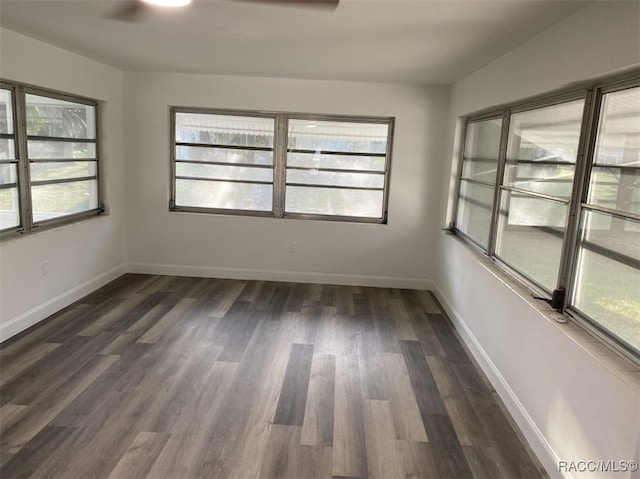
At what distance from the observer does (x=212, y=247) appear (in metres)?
5.47

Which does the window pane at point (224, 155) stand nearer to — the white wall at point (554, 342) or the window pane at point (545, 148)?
the white wall at point (554, 342)

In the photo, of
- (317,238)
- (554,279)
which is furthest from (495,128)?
(317,238)

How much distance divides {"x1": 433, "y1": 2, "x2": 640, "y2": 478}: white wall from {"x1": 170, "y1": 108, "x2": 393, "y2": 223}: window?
1674 millimetres

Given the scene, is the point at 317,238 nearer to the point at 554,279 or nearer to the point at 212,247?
the point at 212,247

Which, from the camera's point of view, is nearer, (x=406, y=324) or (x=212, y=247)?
(x=406, y=324)

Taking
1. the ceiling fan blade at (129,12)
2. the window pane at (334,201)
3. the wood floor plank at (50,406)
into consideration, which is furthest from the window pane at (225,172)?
the wood floor plank at (50,406)

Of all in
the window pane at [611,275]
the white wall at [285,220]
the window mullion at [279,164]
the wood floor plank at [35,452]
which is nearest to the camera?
the window pane at [611,275]

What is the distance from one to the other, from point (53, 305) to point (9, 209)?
973 millimetres

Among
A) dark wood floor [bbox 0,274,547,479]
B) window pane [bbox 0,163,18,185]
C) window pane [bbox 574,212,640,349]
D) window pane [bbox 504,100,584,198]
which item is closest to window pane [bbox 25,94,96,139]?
window pane [bbox 0,163,18,185]

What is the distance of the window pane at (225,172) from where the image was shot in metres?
5.35

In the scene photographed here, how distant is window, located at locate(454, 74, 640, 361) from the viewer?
78.5 inches

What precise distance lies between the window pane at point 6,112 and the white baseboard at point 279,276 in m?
2.33

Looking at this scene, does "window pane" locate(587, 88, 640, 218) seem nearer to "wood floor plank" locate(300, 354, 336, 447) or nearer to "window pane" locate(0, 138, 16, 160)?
"wood floor plank" locate(300, 354, 336, 447)

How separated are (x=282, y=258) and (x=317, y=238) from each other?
0.50m
